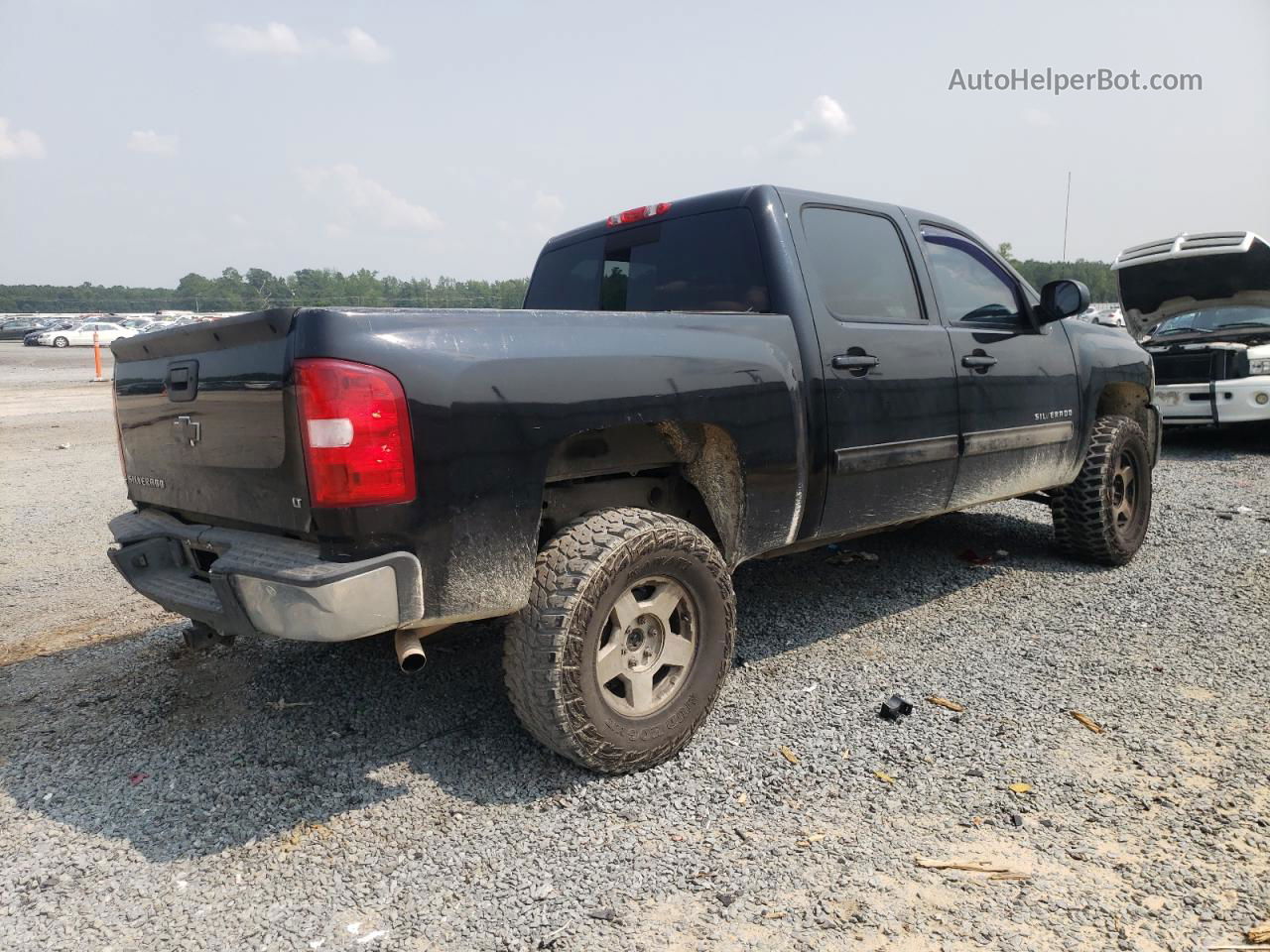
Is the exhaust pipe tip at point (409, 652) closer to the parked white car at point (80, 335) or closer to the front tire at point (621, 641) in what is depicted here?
the front tire at point (621, 641)

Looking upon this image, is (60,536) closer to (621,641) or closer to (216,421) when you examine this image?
(216,421)

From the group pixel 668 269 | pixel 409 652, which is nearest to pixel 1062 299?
pixel 668 269

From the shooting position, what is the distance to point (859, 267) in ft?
12.8

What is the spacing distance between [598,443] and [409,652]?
94 centimetres

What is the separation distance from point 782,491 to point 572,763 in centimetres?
126

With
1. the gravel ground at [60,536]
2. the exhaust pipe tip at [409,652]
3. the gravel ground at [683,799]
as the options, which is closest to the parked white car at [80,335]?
the gravel ground at [60,536]

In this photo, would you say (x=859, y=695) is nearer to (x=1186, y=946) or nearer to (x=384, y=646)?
(x=1186, y=946)

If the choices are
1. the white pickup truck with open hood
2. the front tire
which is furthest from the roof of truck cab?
the white pickup truck with open hood

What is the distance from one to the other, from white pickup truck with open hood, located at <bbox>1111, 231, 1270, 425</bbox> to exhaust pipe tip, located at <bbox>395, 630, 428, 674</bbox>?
8.59 metres

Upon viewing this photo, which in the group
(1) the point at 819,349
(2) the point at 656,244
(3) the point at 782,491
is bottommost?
(3) the point at 782,491

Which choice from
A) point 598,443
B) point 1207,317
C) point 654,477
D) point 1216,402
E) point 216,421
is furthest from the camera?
point 1207,317

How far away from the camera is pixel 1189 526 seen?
6266 mm

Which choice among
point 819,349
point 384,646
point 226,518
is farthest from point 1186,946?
point 384,646

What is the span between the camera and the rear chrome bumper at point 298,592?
2.32 m
